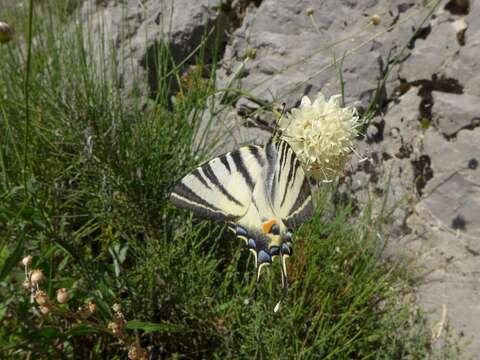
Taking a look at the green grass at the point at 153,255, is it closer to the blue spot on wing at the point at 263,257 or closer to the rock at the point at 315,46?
the blue spot on wing at the point at 263,257

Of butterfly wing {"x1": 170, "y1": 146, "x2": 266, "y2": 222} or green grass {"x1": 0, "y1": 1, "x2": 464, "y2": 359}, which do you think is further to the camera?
green grass {"x1": 0, "y1": 1, "x2": 464, "y2": 359}

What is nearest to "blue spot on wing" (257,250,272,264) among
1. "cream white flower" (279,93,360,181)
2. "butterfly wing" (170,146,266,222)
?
"butterfly wing" (170,146,266,222)

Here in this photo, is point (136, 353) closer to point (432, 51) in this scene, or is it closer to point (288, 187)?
point (288, 187)

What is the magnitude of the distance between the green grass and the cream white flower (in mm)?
408

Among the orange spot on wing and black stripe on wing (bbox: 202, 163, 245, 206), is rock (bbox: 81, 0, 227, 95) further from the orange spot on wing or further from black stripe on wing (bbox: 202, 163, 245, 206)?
the orange spot on wing

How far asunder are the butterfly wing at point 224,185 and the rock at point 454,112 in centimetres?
105

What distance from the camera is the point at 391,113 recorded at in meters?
2.07

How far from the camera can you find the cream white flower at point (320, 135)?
45.8 inches

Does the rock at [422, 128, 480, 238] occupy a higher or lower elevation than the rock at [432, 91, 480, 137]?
lower

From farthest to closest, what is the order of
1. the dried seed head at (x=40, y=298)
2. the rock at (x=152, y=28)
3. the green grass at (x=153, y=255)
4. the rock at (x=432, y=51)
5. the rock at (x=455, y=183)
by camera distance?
1. the rock at (x=152, y=28)
2. the rock at (x=432, y=51)
3. the rock at (x=455, y=183)
4. the green grass at (x=153, y=255)
5. the dried seed head at (x=40, y=298)

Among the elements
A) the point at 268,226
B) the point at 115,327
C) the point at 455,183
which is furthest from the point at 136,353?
the point at 455,183

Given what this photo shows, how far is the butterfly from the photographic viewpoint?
118 cm

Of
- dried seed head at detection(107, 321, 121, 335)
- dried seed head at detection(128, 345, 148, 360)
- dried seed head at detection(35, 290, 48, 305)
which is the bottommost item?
dried seed head at detection(128, 345, 148, 360)

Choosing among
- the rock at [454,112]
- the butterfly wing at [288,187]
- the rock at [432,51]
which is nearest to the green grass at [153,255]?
the butterfly wing at [288,187]
